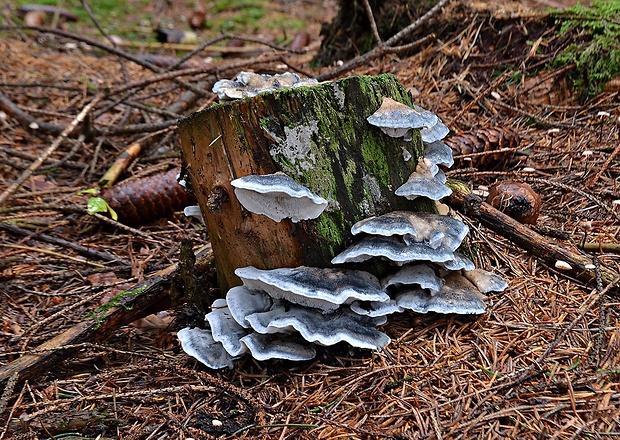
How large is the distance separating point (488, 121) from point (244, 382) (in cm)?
393

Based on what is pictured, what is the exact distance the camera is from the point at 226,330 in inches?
113

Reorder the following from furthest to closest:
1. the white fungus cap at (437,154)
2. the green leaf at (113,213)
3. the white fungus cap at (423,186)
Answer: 1. the green leaf at (113,213)
2. the white fungus cap at (437,154)
3. the white fungus cap at (423,186)

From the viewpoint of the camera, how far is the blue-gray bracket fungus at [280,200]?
259cm

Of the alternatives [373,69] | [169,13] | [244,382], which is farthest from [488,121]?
[169,13]

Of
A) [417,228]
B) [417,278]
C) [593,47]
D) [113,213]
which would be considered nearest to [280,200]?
[417,228]

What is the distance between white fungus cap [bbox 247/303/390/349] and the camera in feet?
8.39

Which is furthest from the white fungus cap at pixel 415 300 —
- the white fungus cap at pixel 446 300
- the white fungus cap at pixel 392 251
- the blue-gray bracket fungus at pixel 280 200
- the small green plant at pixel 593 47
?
the small green plant at pixel 593 47

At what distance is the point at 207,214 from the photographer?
3102 mm

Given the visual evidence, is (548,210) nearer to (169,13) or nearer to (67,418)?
(67,418)

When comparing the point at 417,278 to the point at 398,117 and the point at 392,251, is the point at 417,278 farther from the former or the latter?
the point at 398,117

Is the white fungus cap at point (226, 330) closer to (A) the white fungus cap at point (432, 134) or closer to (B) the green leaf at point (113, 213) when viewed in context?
(A) the white fungus cap at point (432, 134)

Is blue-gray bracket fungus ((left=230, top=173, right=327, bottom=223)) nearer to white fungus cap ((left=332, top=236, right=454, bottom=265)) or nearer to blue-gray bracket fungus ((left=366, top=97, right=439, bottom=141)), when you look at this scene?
white fungus cap ((left=332, top=236, right=454, bottom=265))

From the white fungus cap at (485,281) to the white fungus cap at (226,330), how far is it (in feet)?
4.83

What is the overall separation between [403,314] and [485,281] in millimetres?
559
